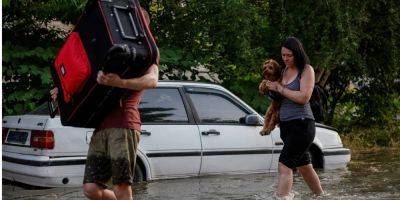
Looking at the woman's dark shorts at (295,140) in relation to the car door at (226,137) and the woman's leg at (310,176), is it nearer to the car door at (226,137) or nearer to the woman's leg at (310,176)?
the woman's leg at (310,176)

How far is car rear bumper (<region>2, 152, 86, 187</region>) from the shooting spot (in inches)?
278

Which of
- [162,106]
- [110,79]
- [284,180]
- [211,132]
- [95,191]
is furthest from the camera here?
[211,132]

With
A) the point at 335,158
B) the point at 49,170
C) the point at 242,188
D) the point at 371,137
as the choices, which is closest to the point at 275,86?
the point at 242,188

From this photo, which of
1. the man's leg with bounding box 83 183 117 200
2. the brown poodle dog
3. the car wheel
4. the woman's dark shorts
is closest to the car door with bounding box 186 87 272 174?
the car wheel

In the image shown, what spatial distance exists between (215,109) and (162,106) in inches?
29.8

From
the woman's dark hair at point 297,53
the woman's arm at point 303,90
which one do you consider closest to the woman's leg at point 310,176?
the woman's arm at point 303,90

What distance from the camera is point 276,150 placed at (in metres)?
8.65

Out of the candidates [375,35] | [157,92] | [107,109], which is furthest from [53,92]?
[375,35]

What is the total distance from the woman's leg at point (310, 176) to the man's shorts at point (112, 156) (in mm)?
2335

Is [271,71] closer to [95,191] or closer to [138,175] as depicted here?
[138,175]

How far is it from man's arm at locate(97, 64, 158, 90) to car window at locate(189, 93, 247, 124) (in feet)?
12.2

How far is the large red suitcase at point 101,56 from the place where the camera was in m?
4.43

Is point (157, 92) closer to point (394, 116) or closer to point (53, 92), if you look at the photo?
point (53, 92)

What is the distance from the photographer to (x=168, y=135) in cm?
781
